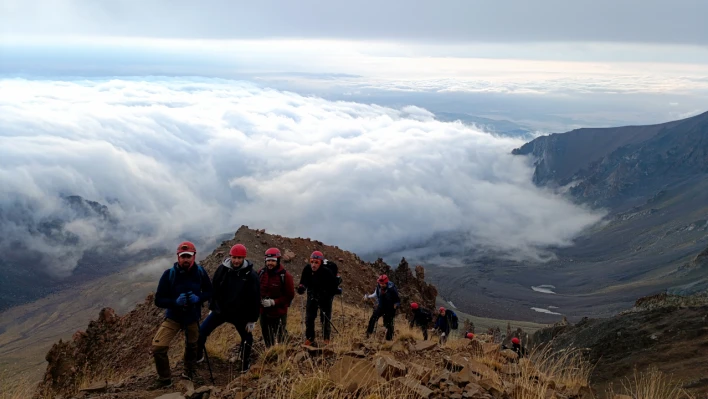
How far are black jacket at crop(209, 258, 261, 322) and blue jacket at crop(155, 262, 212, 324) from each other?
0.97 ft

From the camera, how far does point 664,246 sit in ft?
481

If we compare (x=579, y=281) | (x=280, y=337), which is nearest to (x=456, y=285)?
(x=579, y=281)

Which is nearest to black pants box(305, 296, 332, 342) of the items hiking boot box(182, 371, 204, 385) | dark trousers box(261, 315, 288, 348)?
dark trousers box(261, 315, 288, 348)

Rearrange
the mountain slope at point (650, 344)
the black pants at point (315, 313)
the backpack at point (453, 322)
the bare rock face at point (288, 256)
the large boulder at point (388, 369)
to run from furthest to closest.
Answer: the bare rock face at point (288, 256) < the backpack at point (453, 322) < the mountain slope at point (650, 344) < the black pants at point (315, 313) < the large boulder at point (388, 369)

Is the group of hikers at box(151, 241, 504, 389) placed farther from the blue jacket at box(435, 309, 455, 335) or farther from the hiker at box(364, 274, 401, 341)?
the blue jacket at box(435, 309, 455, 335)

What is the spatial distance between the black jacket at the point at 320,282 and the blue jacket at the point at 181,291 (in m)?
2.77

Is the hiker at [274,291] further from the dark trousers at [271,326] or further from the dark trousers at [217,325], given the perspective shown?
the dark trousers at [217,325]

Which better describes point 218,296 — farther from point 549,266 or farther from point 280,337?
point 549,266

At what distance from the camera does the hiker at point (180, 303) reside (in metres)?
7.45

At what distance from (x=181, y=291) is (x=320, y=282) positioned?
328 cm

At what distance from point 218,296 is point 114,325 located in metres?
13.0

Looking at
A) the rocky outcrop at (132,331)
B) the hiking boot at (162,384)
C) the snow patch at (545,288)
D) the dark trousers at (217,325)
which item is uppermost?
the dark trousers at (217,325)

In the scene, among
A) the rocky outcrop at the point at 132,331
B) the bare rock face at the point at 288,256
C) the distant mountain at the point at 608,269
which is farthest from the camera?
the distant mountain at the point at 608,269

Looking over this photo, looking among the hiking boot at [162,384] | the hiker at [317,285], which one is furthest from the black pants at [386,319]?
the hiking boot at [162,384]
